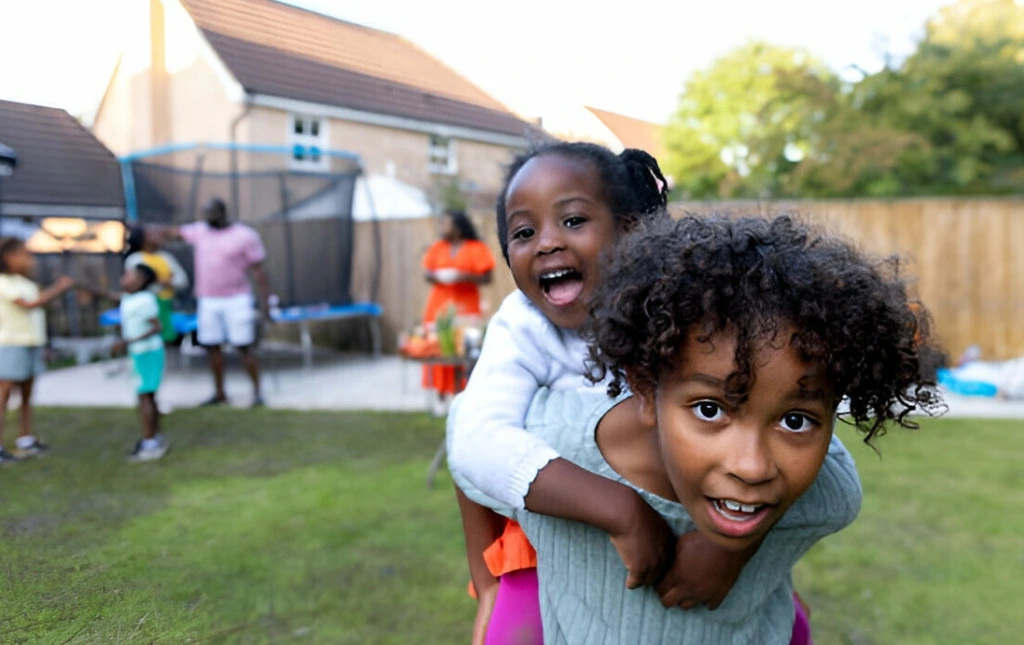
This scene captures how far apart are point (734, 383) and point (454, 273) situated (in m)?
6.32

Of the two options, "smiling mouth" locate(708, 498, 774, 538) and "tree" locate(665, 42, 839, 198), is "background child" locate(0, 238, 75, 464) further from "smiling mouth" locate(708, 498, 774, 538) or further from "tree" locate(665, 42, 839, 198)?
"tree" locate(665, 42, 839, 198)

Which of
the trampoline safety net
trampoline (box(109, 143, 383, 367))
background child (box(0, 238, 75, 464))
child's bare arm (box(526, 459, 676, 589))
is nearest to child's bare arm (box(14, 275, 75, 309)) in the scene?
background child (box(0, 238, 75, 464))

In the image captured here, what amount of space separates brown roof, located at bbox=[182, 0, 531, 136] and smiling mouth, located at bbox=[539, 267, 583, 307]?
273mm

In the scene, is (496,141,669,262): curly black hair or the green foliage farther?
the green foliage

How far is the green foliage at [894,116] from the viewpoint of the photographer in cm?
1549

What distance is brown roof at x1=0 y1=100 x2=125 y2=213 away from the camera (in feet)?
2.75

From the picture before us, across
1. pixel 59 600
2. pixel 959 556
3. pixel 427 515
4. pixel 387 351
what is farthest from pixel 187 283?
pixel 59 600

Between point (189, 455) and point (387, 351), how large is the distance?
6.16 metres

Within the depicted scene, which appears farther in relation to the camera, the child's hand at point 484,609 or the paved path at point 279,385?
the paved path at point 279,385

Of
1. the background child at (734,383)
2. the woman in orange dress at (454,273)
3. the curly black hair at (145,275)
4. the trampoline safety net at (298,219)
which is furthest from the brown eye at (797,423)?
the trampoline safety net at (298,219)

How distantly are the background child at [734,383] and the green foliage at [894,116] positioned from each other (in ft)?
48.6

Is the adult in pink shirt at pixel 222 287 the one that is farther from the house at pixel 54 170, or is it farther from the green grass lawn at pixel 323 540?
the house at pixel 54 170

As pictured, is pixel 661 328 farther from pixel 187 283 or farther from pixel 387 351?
pixel 387 351

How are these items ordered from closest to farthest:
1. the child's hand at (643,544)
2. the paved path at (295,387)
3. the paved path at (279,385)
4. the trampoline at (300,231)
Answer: the child's hand at (643,544), the paved path at (295,387), the paved path at (279,385), the trampoline at (300,231)
